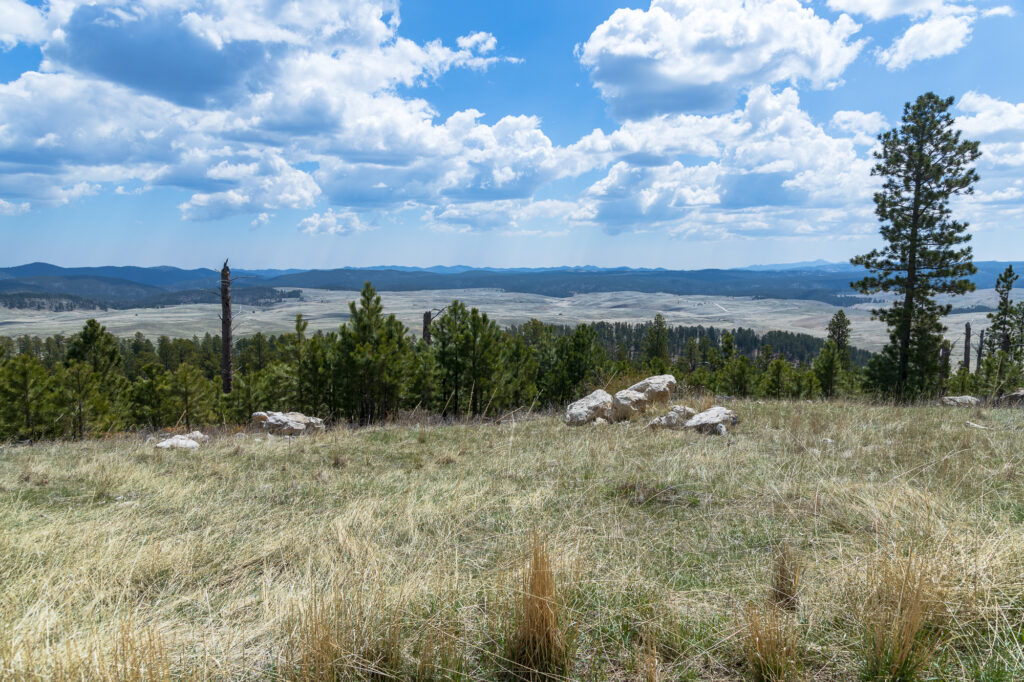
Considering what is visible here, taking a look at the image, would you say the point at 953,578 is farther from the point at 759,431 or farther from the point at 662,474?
the point at 759,431

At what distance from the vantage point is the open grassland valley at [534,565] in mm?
2406

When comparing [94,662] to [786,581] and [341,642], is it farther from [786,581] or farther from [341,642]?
[786,581]

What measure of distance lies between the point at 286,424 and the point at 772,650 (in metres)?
11.9

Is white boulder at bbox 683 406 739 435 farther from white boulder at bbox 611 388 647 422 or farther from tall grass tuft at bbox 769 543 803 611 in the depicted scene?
tall grass tuft at bbox 769 543 803 611

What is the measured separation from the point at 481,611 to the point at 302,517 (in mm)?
2922

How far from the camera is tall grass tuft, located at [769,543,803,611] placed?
2898mm

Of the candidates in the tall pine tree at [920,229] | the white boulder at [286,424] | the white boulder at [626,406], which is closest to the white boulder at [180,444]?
Answer: the white boulder at [286,424]

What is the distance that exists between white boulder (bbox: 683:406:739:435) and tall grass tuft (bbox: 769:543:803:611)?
5792 mm

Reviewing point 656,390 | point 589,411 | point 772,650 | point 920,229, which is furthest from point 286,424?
point 920,229

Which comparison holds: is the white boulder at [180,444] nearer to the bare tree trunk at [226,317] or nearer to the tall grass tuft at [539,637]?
the tall grass tuft at [539,637]

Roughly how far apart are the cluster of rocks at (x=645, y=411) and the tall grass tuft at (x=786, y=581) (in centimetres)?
584

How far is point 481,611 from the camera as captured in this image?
2930mm

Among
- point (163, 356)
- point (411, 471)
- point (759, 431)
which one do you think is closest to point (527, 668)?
point (411, 471)

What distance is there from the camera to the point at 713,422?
9.09 meters
